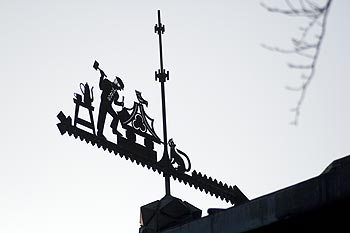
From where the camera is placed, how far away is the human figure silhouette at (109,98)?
20156 mm

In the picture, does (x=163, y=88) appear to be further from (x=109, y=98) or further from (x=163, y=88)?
(x=109, y=98)

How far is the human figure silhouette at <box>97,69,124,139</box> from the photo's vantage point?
66.1 ft

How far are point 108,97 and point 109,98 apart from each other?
1.6 inches

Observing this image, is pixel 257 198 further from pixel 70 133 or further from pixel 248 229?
pixel 70 133

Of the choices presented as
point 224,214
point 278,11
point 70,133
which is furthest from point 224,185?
point 278,11

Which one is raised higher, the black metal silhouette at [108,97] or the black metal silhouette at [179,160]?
the black metal silhouette at [108,97]

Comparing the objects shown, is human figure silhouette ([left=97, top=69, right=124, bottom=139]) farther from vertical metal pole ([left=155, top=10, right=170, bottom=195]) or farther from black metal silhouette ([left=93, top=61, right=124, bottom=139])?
vertical metal pole ([left=155, top=10, right=170, bottom=195])

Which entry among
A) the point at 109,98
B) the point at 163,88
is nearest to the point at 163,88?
the point at 163,88

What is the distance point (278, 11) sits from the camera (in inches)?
304

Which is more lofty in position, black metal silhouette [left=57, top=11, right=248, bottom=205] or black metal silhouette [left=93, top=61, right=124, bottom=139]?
black metal silhouette [left=93, top=61, right=124, bottom=139]

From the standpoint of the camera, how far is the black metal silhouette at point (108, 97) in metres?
20.1

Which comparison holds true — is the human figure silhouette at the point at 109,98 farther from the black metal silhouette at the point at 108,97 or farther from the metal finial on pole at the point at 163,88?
the metal finial on pole at the point at 163,88

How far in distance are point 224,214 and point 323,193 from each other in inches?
77.3

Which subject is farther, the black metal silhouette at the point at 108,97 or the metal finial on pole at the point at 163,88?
the black metal silhouette at the point at 108,97
